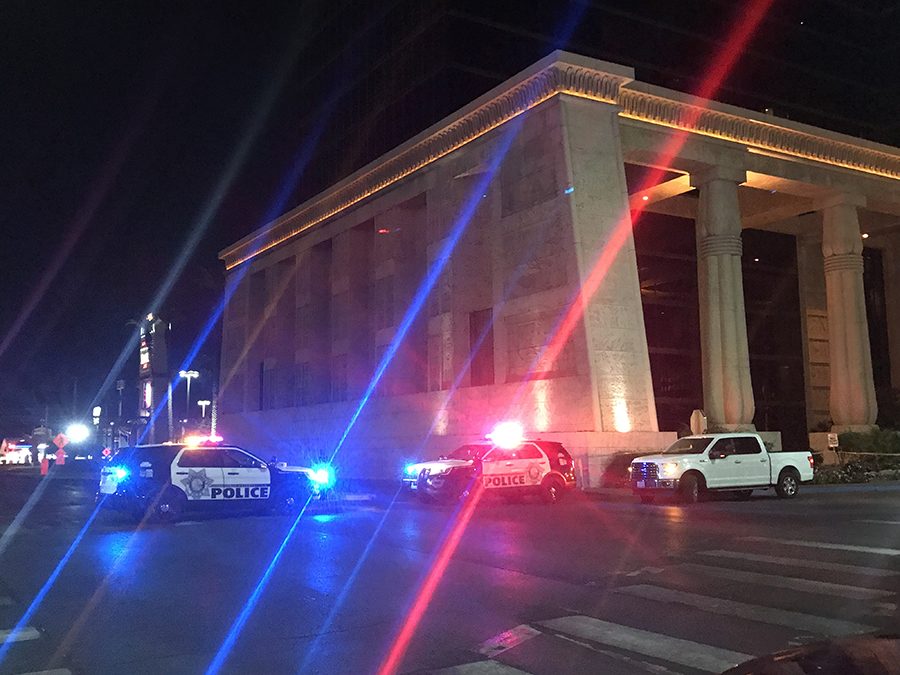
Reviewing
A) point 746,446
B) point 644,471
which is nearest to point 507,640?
point 644,471

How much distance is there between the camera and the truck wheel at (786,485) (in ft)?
69.3

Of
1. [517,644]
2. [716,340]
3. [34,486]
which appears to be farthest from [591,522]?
[34,486]

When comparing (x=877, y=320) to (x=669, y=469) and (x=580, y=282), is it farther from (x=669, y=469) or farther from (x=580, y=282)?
(x=669, y=469)

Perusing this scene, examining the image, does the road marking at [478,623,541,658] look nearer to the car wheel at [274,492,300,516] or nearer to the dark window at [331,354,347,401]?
the car wheel at [274,492,300,516]

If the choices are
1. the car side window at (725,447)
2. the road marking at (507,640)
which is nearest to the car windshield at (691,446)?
the car side window at (725,447)

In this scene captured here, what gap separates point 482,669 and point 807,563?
6351 millimetres

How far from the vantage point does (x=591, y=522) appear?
15.9 metres

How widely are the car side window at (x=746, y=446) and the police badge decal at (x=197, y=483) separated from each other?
1328 centimetres

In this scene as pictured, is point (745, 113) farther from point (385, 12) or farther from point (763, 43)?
point (385, 12)

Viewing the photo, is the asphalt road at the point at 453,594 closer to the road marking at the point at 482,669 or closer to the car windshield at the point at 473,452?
the road marking at the point at 482,669

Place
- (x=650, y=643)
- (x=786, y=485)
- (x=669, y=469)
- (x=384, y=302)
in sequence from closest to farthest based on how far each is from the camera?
1. (x=650, y=643)
2. (x=669, y=469)
3. (x=786, y=485)
4. (x=384, y=302)

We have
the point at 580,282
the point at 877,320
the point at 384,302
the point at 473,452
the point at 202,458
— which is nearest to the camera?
the point at 202,458

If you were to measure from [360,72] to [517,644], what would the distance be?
45782mm

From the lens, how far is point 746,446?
20.9 metres
